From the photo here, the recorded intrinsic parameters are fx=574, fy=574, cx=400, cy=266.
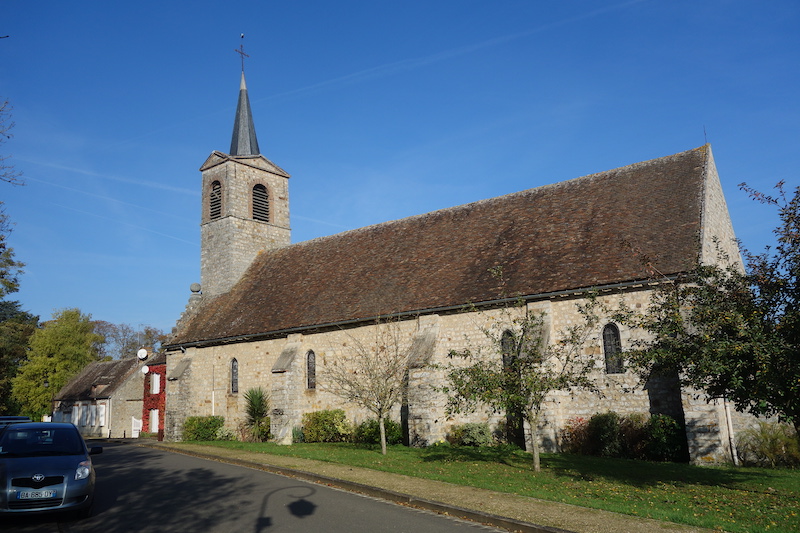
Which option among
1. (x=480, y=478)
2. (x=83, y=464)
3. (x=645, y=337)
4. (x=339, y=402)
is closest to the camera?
(x=83, y=464)

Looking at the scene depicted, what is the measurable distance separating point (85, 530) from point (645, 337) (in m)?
13.7

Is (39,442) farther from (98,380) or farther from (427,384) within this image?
(98,380)

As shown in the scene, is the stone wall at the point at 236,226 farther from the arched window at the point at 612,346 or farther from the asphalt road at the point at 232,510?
the arched window at the point at 612,346

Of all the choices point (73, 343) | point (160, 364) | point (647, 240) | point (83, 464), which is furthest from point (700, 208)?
point (73, 343)

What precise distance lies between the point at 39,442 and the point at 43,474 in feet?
4.45

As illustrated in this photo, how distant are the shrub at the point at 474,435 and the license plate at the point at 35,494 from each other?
1162 centimetres

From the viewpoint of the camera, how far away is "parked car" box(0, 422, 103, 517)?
8.89m

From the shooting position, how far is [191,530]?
8.51 m

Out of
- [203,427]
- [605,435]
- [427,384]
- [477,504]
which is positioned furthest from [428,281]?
[203,427]

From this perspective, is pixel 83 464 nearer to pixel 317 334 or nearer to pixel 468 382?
pixel 468 382

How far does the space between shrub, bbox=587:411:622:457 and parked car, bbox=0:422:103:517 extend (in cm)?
1222

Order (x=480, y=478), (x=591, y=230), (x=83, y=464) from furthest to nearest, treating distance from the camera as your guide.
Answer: (x=591, y=230)
(x=480, y=478)
(x=83, y=464)

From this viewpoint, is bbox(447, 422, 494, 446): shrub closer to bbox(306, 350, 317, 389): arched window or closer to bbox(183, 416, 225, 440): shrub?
bbox(306, 350, 317, 389): arched window

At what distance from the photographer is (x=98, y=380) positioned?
4209cm
